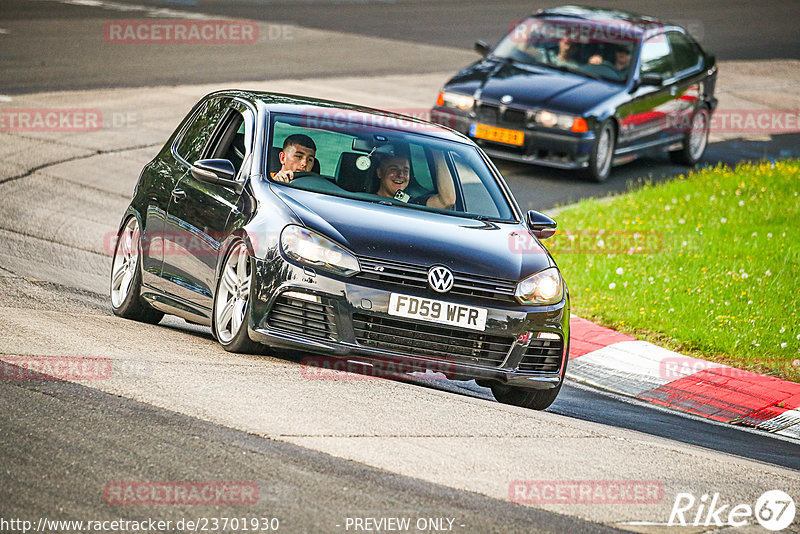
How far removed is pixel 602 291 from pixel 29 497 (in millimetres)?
7518

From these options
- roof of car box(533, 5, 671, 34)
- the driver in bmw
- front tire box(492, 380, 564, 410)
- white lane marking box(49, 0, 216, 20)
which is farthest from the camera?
white lane marking box(49, 0, 216, 20)

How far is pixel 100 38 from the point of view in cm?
2383

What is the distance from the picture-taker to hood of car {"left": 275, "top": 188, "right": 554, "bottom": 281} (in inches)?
277

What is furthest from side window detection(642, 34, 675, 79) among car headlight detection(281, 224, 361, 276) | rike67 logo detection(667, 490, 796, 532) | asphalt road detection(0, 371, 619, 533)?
asphalt road detection(0, 371, 619, 533)

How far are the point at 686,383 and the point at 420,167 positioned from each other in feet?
8.65

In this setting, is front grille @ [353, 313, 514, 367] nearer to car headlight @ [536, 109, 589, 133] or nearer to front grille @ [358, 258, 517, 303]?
front grille @ [358, 258, 517, 303]

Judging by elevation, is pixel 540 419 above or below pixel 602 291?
above

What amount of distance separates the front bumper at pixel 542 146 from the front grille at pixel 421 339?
901cm

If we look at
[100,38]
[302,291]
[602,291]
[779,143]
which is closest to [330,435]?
[302,291]

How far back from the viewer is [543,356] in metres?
7.41

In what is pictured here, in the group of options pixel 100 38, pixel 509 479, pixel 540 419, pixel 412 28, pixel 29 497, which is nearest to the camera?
pixel 29 497

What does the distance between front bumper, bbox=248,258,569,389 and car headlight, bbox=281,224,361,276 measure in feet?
0.19

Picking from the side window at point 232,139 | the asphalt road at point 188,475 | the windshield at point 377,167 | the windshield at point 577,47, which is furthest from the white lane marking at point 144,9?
the asphalt road at point 188,475

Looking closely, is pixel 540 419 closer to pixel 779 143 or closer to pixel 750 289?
pixel 750 289
